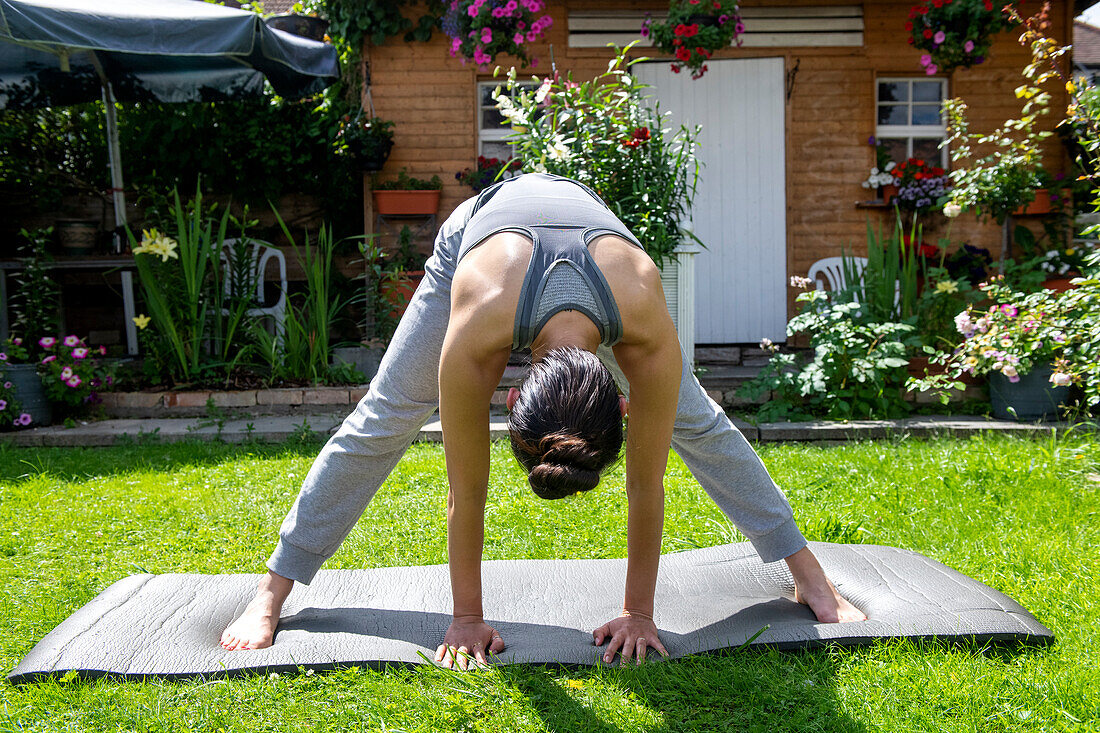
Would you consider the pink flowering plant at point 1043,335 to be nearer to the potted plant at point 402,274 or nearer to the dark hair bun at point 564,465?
A: the dark hair bun at point 564,465

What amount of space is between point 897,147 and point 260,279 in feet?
15.3

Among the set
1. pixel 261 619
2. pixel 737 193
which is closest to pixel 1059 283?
pixel 737 193

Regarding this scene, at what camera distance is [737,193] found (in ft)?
20.4

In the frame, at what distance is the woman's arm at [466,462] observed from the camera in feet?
5.48

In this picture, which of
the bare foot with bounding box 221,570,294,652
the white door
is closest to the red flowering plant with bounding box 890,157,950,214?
the white door

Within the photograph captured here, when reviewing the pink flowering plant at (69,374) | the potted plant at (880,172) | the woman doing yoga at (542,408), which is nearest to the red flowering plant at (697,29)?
the potted plant at (880,172)

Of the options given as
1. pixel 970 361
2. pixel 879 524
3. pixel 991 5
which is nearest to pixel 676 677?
pixel 879 524

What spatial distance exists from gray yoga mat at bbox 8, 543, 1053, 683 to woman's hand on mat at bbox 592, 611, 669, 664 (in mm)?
38

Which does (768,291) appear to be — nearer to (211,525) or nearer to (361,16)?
(361,16)

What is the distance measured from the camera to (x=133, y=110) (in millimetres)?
6422

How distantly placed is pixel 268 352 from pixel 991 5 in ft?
16.2

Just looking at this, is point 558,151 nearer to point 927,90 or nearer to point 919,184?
point 919,184

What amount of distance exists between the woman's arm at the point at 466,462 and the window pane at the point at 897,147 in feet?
17.8

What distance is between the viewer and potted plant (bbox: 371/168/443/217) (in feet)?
19.7
